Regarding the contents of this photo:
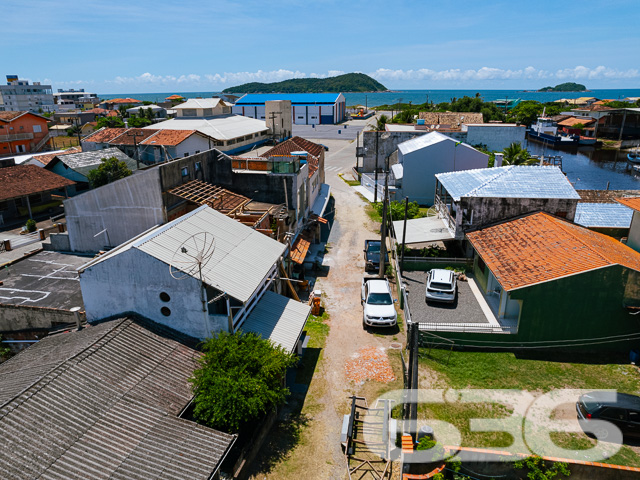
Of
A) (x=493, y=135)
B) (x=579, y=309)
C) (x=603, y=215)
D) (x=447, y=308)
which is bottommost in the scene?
(x=447, y=308)

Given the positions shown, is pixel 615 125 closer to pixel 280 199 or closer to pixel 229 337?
pixel 280 199

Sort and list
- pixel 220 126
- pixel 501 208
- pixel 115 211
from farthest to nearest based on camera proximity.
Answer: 1. pixel 220 126
2. pixel 501 208
3. pixel 115 211

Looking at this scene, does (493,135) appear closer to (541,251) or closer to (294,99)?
(541,251)

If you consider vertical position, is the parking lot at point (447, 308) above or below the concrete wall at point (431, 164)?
below

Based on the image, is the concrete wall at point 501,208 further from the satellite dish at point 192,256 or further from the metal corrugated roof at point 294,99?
the metal corrugated roof at point 294,99

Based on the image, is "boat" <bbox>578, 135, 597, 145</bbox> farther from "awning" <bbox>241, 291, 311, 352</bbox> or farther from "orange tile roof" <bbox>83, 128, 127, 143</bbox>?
"awning" <bbox>241, 291, 311, 352</bbox>

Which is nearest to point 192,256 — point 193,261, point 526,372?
point 193,261

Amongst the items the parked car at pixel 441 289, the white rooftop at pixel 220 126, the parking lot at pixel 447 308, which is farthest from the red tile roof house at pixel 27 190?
the parked car at pixel 441 289
